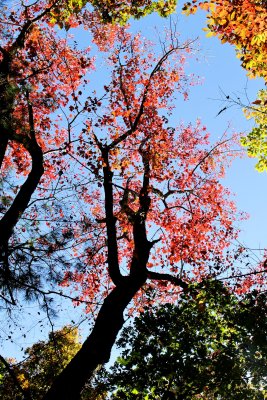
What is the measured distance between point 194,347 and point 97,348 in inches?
77.8

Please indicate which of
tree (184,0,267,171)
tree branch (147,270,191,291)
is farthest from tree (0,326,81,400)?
tree (184,0,267,171)

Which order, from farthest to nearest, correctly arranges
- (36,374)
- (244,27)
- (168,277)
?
(36,374), (168,277), (244,27)

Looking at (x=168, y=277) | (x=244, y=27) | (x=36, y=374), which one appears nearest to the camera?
(x=244, y=27)

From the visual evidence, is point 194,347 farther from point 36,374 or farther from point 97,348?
point 36,374

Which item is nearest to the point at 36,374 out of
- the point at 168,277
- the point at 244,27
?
the point at 168,277

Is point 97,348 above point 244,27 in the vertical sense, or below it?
below

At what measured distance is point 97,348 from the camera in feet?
22.1

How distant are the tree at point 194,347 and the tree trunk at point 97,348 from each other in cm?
38

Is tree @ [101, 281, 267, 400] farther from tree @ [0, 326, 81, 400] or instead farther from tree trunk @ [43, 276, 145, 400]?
tree @ [0, 326, 81, 400]

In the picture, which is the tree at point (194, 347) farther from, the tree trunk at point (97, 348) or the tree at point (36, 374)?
the tree at point (36, 374)

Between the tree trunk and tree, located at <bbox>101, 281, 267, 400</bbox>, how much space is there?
0.38m

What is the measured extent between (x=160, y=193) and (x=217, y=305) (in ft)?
A: 17.5

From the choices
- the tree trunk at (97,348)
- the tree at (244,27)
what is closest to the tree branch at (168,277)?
the tree trunk at (97,348)

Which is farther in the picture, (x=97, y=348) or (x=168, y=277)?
(x=168, y=277)
